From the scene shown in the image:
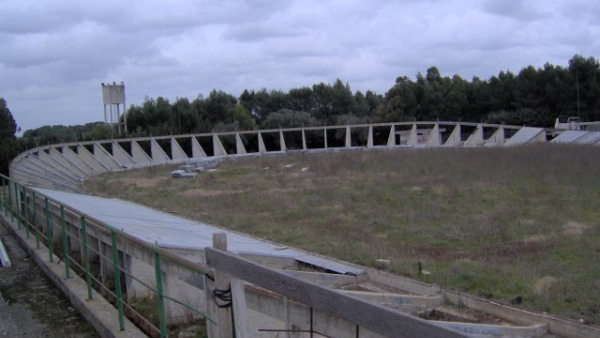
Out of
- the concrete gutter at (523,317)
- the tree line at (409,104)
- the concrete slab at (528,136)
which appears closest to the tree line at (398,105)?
the tree line at (409,104)

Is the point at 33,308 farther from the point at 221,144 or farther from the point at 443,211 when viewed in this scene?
the point at 221,144

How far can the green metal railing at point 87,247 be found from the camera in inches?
178

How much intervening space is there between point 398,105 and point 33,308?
54580 millimetres

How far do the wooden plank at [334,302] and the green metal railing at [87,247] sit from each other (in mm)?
369

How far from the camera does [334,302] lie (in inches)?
103

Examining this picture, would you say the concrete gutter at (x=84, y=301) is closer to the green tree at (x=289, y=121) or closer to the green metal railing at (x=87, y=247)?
the green metal railing at (x=87, y=247)

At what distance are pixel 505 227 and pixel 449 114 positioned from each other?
46205 mm

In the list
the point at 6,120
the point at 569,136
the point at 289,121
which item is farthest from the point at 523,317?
the point at 6,120

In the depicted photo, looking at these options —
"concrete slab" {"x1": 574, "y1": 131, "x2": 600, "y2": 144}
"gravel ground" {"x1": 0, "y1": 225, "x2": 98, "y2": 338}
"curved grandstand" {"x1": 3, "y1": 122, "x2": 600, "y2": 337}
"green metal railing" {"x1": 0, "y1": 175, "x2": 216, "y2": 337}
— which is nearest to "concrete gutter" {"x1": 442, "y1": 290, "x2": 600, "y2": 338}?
"curved grandstand" {"x1": 3, "y1": 122, "x2": 600, "y2": 337}

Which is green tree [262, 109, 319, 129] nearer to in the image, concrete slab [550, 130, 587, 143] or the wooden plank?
concrete slab [550, 130, 587, 143]

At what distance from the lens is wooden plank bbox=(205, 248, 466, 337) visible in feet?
7.19

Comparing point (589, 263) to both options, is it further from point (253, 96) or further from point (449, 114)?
point (253, 96)

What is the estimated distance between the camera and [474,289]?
8.45m

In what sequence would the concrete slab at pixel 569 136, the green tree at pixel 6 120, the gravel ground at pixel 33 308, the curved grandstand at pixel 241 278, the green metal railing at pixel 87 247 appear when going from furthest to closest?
the green tree at pixel 6 120 → the concrete slab at pixel 569 136 → the gravel ground at pixel 33 308 → the green metal railing at pixel 87 247 → the curved grandstand at pixel 241 278
